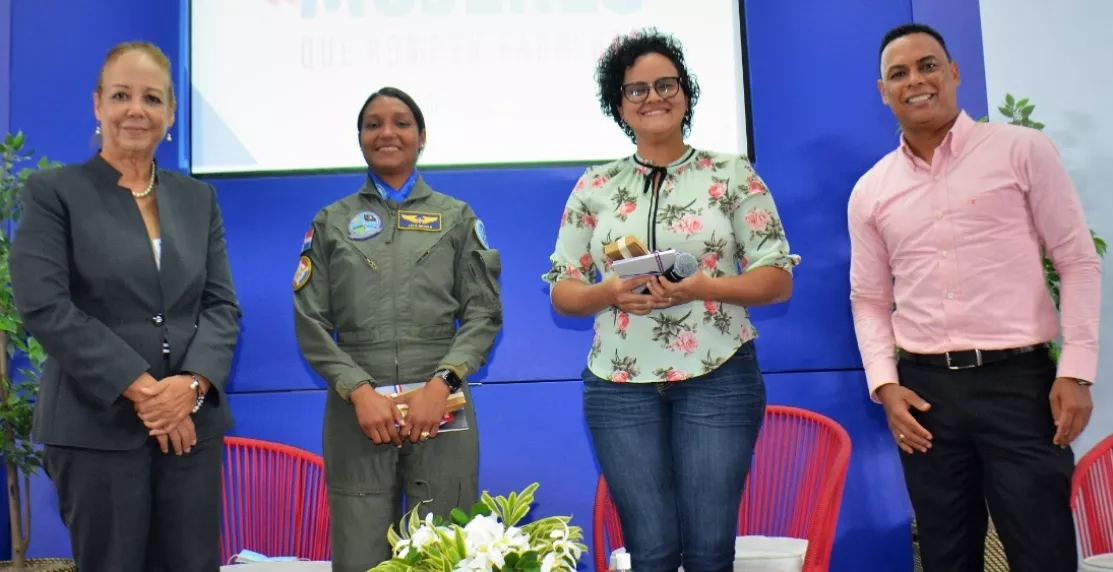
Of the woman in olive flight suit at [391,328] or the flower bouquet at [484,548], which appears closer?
the flower bouquet at [484,548]

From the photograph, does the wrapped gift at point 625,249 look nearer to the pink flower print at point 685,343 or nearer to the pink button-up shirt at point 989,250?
the pink flower print at point 685,343

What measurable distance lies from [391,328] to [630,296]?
0.64 metres

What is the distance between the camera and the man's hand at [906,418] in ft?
6.43

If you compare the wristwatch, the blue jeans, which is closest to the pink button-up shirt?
the blue jeans

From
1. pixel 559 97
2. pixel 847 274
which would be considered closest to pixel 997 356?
pixel 847 274

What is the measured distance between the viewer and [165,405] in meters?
1.83

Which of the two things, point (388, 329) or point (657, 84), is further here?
point (388, 329)

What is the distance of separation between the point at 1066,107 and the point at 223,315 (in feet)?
9.78

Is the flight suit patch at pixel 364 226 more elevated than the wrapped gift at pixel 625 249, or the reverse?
the flight suit patch at pixel 364 226

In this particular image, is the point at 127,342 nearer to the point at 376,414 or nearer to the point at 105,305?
the point at 105,305

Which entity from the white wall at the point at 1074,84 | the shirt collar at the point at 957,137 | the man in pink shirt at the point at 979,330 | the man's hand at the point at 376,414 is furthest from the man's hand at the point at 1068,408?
the white wall at the point at 1074,84

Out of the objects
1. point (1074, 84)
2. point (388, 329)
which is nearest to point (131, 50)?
point (388, 329)

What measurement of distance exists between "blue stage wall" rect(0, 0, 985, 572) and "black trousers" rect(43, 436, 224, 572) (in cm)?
132

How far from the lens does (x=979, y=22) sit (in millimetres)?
3324
